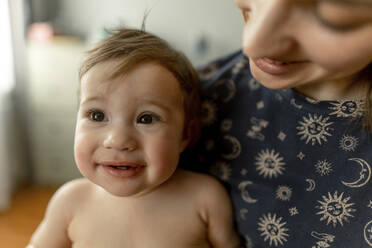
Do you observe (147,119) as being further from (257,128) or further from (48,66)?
(48,66)

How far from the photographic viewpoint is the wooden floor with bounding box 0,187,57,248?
209cm

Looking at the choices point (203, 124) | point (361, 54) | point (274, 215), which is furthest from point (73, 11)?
point (361, 54)

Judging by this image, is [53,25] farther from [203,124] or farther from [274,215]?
[274,215]

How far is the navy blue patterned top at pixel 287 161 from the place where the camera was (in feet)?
2.31

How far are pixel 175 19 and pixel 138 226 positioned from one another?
2267mm

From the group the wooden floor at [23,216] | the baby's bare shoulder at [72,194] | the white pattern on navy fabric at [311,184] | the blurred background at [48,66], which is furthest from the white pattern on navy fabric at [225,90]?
the wooden floor at [23,216]

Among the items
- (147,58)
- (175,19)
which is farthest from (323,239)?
(175,19)

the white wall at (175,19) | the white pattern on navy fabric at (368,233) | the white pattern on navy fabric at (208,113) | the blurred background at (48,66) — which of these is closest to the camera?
the white pattern on navy fabric at (368,233)

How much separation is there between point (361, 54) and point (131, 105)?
1.35ft

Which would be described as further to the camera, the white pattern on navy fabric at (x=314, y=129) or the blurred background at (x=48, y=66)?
the blurred background at (x=48, y=66)

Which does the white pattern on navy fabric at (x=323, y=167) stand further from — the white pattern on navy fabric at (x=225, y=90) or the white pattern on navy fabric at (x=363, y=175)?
the white pattern on navy fabric at (x=225, y=90)

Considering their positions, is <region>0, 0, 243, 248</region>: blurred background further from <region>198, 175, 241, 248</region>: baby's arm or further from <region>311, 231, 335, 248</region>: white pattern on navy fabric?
<region>311, 231, 335, 248</region>: white pattern on navy fabric

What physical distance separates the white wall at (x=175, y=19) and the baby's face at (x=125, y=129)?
2.06 metres

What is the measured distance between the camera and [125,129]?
72 cm
